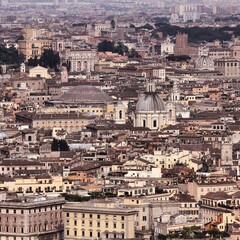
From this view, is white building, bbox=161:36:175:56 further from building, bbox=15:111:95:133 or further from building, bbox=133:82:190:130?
building, bbox=133:82:190:130

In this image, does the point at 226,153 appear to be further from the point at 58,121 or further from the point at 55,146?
the point at 58,121

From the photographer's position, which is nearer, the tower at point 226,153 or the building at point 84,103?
the tower at point 226,153

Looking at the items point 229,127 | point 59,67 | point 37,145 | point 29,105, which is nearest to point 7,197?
point 37,145

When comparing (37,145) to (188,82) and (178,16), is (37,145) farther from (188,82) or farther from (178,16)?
(178,16)

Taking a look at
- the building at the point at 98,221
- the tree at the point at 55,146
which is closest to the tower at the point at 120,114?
the tree at the point at 55,146

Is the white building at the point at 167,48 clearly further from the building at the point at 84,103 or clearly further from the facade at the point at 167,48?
the building at the point at 84,103
